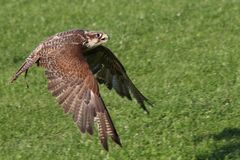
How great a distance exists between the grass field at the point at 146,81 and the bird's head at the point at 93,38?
165 cm

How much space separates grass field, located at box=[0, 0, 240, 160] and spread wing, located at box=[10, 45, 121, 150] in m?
1.81

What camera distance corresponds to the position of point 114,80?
11688 millimetres

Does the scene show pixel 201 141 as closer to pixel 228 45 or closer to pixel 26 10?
pixel 228 45

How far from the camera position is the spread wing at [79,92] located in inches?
375

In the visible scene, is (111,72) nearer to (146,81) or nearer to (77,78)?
(77,78)

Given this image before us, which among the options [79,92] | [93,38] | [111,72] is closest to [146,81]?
[111,72]

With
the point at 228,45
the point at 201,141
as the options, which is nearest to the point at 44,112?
the point at 201,141

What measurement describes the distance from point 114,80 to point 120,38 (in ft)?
22.9

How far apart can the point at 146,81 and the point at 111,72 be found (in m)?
3.79

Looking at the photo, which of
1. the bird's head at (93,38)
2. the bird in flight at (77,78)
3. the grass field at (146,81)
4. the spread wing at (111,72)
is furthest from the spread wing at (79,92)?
the grass field at (146,81)

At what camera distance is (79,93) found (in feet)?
32.1

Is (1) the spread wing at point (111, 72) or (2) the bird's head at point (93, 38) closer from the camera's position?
(2) the bird's head at point (93, 38)

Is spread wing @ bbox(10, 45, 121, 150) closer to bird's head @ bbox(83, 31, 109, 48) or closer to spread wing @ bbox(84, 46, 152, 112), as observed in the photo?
bird's head @ bbox(83, 31, 109, 48)

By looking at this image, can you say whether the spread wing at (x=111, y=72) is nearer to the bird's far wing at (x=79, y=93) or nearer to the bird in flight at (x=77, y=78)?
the bird in flight at (x=77, y=78)
